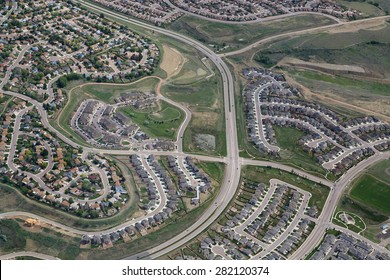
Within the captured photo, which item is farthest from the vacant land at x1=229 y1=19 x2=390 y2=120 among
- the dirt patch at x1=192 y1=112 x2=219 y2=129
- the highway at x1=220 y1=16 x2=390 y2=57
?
the dirt patch at x1=192 y1=112 x2=219 y2=129

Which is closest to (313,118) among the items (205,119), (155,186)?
(205,119)

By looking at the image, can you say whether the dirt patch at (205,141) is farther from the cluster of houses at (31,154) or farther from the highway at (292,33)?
the highway at (292,33)

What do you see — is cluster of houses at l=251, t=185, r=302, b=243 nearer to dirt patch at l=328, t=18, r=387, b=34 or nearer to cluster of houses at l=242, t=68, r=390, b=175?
cluster of houses at l=242, t=68, r=390, b=175

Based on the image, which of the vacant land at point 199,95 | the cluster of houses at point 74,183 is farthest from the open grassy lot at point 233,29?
the cluster of houses at point 74,183

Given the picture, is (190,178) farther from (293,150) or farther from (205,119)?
(293,150)

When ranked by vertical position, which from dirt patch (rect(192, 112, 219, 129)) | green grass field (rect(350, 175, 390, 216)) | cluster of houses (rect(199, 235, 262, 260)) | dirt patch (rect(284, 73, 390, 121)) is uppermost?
dirt patch (rect(284, 73, 390, 121))

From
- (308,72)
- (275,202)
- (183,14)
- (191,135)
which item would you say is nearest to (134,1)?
(183,14)
